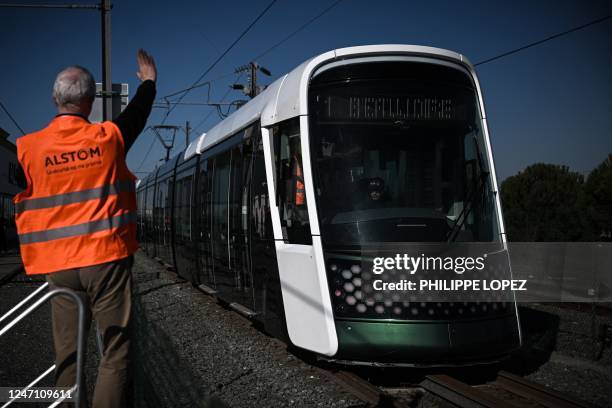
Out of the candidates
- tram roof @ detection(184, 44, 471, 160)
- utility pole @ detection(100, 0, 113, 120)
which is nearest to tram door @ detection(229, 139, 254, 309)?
tram roof @ detection(184, 44, 471, 160)

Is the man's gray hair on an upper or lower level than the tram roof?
lower

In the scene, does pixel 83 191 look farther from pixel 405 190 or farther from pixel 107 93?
pixel 107 93

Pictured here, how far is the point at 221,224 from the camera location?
9469 millimetres

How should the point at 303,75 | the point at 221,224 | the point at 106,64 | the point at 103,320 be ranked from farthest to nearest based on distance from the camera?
the point at 106,64
the point at 221,224
the point at 303,75
the point at 103,320

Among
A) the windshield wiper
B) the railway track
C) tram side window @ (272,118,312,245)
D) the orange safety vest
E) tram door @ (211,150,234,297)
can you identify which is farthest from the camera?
tram door @ (211,150,234,297)

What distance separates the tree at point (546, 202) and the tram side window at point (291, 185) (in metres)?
25.5

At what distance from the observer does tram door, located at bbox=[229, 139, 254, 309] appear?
308 inches

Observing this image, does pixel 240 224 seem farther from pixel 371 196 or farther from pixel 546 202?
pixel 546 202

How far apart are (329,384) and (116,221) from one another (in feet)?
11.6

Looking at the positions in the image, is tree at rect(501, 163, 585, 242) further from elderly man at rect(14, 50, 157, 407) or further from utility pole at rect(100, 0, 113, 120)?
elderly man at rect(14, 50, 157, 407)

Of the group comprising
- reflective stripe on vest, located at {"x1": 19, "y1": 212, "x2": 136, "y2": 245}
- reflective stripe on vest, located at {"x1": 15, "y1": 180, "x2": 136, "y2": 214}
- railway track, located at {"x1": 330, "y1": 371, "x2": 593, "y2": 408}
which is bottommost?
railway track, located at {"x1": 330, "y1": 371, "x2": 593, "y2": 408}

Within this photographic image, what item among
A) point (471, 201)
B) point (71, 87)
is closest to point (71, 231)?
point (71, 87)

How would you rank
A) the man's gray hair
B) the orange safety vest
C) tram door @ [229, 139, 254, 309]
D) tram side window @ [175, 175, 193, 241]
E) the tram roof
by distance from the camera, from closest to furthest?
the orange safety vest, the man's gray hair, the tram roof, tram door @ [229, 139, 254, 309], tram side window @ [175, 175, 193, 241]

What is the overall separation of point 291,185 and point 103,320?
11.5 ft
